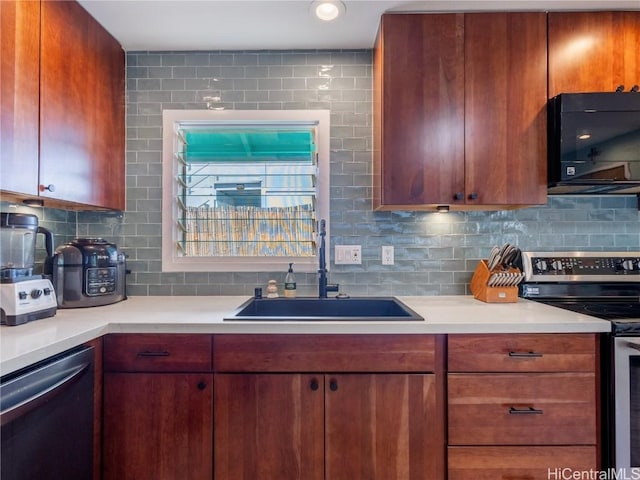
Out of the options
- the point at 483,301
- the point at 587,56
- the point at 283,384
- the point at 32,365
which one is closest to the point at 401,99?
the point at 587,56

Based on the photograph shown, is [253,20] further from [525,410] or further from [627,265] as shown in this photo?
[627,265]

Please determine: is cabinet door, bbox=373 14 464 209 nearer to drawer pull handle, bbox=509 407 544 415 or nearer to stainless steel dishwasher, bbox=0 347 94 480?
drawer pull handle, bbox=509 407 544 415

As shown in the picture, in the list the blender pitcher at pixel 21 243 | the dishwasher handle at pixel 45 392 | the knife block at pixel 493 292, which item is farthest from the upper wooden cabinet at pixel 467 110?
the blender pitcher at pixel 21 243

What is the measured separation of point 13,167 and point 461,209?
2.03 metres

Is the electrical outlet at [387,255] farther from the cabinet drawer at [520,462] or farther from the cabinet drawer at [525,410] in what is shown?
the cabinet drawer at [520,462]

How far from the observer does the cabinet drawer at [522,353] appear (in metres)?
1.31

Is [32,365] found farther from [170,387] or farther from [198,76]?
[198,76]

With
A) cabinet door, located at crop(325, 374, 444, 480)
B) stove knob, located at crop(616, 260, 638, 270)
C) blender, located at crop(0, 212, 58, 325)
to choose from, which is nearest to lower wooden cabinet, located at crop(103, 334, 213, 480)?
blender, located at crop(0, 212, 58, 325)

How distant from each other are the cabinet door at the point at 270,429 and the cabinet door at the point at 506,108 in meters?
1.19

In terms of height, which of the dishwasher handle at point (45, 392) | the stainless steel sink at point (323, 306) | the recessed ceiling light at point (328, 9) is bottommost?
the dishwasher handle at point (45, 392)

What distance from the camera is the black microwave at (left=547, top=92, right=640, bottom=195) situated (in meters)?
1.57

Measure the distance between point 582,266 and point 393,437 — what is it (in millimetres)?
1415

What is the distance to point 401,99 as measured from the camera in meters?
1.64

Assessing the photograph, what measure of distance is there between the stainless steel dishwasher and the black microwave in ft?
6.95
